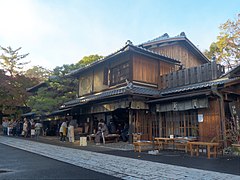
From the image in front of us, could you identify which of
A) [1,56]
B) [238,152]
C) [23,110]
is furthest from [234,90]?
[1,56]

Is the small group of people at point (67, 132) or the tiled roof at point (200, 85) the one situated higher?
the tiled roof at point (200, 85)

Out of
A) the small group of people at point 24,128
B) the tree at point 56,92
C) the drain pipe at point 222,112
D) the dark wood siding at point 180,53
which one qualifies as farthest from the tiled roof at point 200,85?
the small group of people at point 24,128

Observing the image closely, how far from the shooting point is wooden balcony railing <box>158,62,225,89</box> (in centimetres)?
1236

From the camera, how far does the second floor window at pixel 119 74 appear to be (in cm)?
1469

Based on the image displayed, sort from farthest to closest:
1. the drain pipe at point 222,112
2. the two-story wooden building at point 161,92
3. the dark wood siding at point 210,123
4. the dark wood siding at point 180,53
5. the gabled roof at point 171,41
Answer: the dark wood siding at point 180,53 < the gabled roof at point 171,41 < the two-story wooden building at point 161,92 < the dark wood siding at point 210,123 < the drain pipe at point 222,112

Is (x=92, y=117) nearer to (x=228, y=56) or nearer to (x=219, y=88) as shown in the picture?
(x=219, y=88)

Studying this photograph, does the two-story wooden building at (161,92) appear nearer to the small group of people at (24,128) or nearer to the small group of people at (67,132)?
the small group of people at (67,132)

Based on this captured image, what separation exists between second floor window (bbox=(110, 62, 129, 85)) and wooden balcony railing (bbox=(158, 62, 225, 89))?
2.49m

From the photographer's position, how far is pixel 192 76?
43.6 ft

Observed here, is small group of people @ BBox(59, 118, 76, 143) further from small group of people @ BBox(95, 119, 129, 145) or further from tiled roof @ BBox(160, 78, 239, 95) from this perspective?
tiled roof @ BBox(160, 78, 239, 95)

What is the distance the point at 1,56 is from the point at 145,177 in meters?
35.4

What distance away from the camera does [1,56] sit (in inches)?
1355

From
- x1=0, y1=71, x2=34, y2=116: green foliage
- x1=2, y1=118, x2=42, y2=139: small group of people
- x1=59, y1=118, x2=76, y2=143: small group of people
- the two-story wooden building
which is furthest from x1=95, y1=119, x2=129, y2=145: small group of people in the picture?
x1=0, y1=71, x2=34, y2=116: green foliage

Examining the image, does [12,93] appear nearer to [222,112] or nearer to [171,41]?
[171,41]
